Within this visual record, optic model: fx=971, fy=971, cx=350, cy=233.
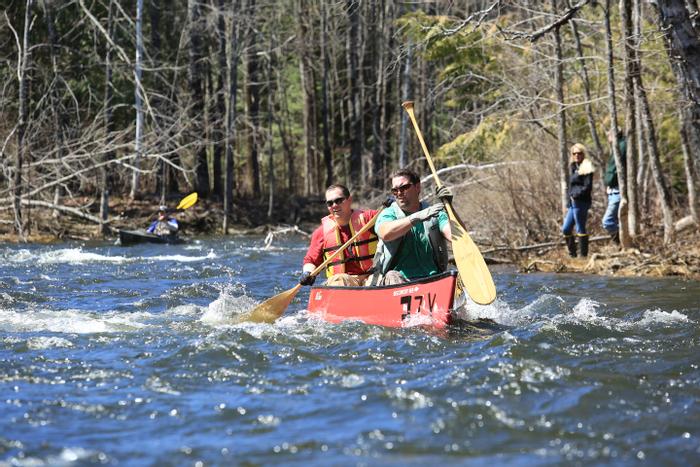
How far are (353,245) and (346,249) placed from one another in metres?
0.09

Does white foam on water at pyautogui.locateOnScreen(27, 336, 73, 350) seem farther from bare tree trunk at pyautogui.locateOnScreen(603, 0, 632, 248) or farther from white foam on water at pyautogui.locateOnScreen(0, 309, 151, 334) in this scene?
bare tree trunk at pyautogui.locateOnScreen(603, 0, 632, 248)

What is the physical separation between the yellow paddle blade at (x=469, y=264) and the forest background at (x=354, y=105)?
1.91 meters

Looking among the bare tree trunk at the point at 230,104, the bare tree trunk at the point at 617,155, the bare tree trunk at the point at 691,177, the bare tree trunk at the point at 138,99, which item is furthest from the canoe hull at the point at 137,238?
the bare tree trunk at the point at 691,177

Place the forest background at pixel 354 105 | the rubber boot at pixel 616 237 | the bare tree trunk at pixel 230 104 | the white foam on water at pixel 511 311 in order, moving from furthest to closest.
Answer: the bare tree trunk at pixel 230 104, the rubber boot at pixel 616 237, the forest background at pixel 354 105, the white foam on water at pixel 511 311

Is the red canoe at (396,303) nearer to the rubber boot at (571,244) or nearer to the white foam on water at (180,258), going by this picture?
the rubber boot at (571,244)

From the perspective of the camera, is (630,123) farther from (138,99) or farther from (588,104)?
(138,99)

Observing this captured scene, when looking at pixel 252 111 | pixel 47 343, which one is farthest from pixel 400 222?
pixel 252 111

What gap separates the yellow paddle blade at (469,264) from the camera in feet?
25.8

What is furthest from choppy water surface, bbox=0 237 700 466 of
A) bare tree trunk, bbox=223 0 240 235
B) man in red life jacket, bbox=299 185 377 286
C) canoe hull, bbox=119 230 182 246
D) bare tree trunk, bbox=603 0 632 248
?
bare tree trunk, bbox=223 0 240 235

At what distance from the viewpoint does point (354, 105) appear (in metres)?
34.7

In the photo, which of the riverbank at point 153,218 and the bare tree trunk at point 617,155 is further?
the riverbank at point 153,218

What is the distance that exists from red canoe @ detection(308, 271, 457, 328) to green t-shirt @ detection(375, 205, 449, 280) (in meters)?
0.41

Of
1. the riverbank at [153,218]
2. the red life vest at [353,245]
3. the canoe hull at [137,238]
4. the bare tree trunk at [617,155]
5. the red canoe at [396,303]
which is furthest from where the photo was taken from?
the riverbank at [153,218]

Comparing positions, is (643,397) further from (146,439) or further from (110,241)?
(110,241)
